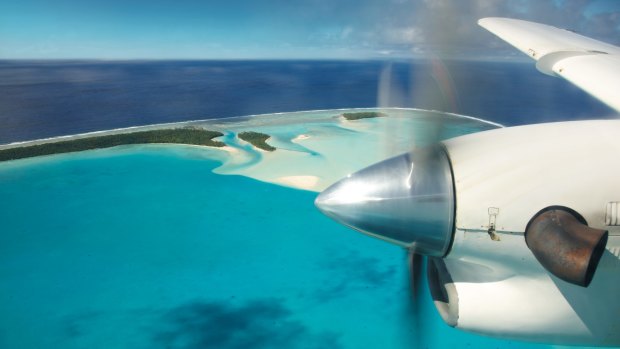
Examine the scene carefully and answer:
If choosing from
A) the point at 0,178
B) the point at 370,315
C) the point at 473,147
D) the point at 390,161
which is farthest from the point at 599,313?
the point at 0,178

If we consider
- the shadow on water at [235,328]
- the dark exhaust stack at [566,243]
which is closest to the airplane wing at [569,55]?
the dark exhaust stack at [566,243]

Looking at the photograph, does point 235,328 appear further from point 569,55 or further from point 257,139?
point 257,139

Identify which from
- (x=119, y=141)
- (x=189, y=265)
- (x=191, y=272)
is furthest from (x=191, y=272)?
(x=119, y=141)

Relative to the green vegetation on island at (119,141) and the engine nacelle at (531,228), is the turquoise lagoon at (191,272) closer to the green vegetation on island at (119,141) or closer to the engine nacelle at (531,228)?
the engine nacelle at (531,228)

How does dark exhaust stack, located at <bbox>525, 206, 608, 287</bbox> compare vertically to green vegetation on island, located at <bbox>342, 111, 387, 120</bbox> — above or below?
above

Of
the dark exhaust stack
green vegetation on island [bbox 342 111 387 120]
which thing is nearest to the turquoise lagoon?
the dark exhaust stack

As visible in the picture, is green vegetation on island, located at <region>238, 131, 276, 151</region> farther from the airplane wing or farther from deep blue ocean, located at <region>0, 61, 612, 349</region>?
the airplane wing
